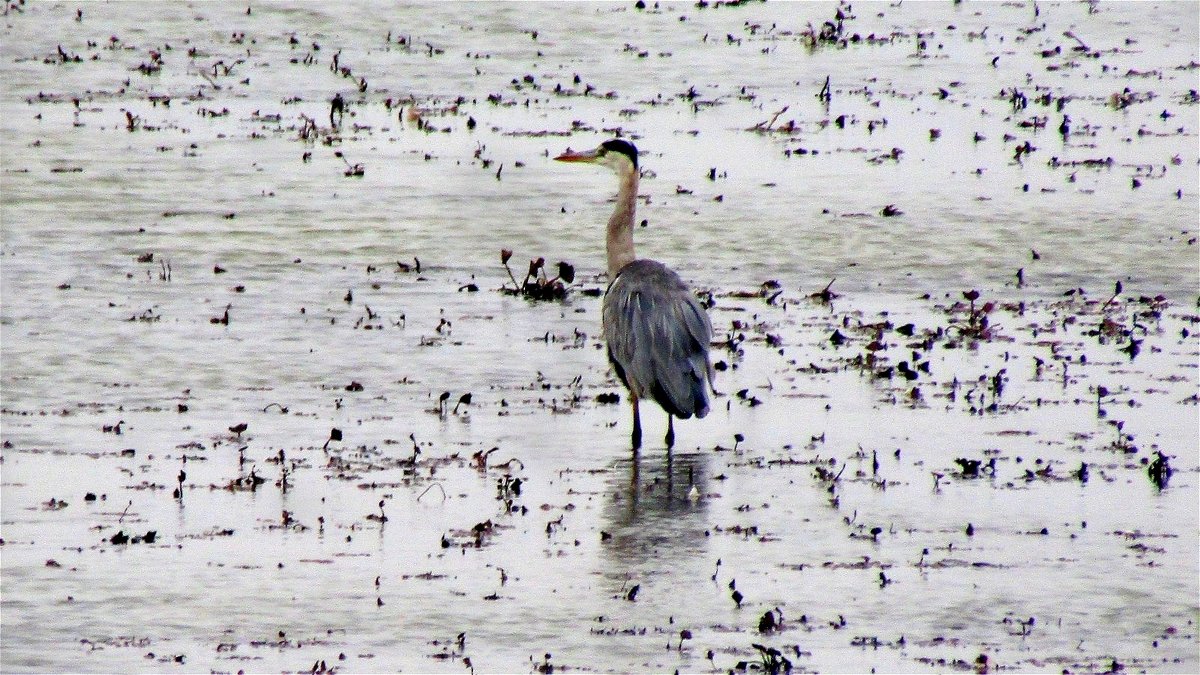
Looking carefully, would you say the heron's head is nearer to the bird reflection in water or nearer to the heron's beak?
the heron's beak

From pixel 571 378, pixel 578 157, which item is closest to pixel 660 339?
pixel 571 378

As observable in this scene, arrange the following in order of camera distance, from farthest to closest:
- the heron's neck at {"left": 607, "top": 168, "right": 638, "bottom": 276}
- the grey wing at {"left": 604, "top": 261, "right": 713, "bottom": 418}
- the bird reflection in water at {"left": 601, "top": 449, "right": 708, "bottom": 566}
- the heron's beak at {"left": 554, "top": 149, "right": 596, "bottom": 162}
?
the heron's beak at {"left": 554, "top": 149, "right": 596, "bottom": 162}, the heron's neck at {"left": 607, "top": 168, "right": 638, "bottom": 276}, the grey wing at {"left": 604, "top": 261, "right": 713, "bottom": 418}, the bird reflection in water at {"left": 601, "top": 449, "right": 708, "bottom": 566}

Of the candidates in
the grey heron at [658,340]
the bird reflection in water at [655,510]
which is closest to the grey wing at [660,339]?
the grey heron at [658,340]

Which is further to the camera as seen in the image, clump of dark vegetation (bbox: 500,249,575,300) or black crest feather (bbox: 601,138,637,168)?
clump of dark vegetation (bbox: 500,249,575,300)

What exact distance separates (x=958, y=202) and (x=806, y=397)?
8.16 meters

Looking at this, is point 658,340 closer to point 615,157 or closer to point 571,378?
point 571,378

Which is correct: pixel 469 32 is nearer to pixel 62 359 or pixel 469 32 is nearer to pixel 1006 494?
pixel 62 359

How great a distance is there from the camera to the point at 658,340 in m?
13.6

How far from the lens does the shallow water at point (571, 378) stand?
10.3 m

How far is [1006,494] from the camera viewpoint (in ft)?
41.2

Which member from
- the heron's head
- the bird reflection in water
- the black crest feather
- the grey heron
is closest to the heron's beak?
the heron's head

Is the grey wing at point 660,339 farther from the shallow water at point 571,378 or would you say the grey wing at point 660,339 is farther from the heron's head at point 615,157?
the heron's head at point 615,157

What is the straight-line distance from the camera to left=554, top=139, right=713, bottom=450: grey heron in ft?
43.7

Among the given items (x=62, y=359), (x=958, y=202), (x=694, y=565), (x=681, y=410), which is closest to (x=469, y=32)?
(x=958, y=202)
